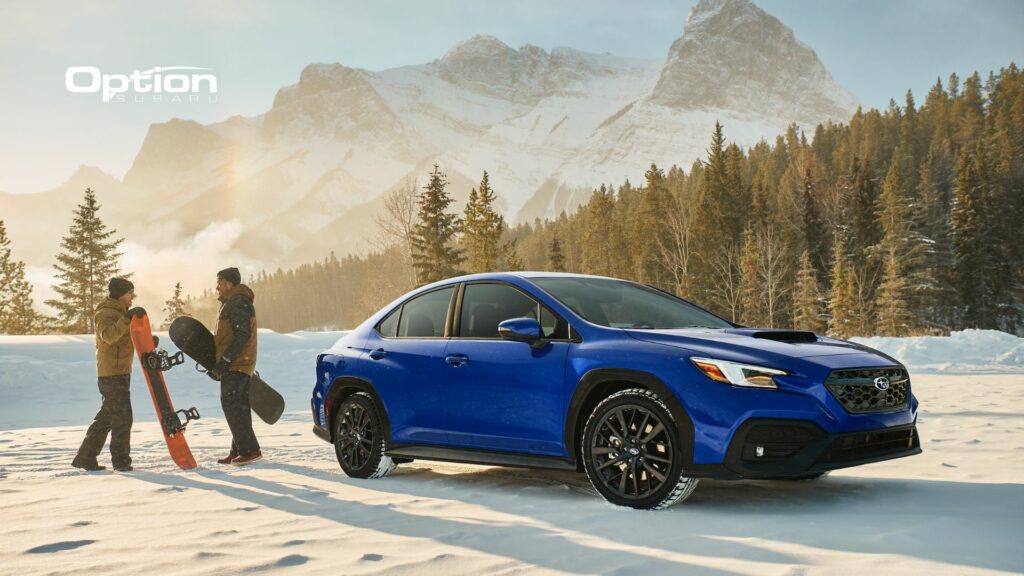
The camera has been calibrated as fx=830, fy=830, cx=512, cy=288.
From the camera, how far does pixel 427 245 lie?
2366 inches

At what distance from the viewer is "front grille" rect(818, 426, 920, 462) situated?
5.05m

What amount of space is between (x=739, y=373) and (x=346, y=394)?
13.1 feet

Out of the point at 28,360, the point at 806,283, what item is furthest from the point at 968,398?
the point at 806,283

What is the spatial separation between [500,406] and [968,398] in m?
9.69

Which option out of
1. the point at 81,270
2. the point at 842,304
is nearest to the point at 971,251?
the point at 842,304

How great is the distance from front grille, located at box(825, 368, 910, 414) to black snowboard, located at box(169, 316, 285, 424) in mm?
5952

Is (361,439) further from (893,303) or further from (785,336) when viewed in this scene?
(893,303)

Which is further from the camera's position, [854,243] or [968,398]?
[854,243]

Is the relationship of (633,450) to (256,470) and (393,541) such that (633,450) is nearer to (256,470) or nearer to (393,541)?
(393,541)

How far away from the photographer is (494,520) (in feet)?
17.7

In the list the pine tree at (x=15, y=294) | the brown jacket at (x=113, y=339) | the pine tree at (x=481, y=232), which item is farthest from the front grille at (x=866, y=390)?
the pine tree at (x=15, y=294)

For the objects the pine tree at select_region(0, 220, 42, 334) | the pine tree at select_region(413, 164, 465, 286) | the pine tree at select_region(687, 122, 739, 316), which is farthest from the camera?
the pine tree at select_region(0, 220, 42, 334)

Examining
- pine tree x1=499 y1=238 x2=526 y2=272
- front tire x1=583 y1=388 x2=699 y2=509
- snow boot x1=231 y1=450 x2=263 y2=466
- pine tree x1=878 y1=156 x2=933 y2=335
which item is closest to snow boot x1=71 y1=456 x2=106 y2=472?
snow boot x1=231 y1=450 x2=263 y2=466

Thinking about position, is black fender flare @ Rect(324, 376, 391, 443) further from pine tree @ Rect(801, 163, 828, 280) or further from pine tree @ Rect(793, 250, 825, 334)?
pine tree @ Rect(801, 163, 828, 280)
